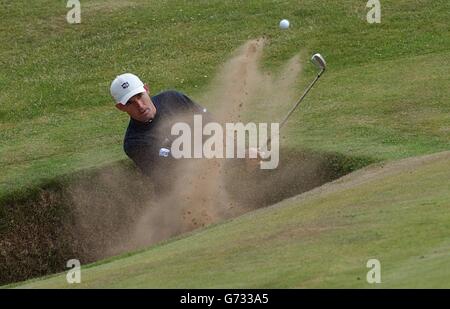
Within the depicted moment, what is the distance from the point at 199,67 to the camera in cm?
2362

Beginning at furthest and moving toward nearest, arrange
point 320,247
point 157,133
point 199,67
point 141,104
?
point 199,67, point 157,133, point 141,104, point 320,247

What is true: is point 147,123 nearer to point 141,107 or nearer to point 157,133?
point 157,133

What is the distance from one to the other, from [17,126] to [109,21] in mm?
7235

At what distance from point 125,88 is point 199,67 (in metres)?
7.96

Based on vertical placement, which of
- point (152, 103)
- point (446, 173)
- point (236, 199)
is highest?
point (152, 103)

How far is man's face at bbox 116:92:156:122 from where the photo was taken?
15758mm

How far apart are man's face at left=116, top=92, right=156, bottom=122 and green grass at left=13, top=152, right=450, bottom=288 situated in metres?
3.21

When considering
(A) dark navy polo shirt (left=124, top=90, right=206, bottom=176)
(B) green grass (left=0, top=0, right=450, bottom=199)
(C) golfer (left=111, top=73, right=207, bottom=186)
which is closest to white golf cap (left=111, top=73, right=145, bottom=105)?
(C) golfer (left=111, top=73, right=207, bottom=186)

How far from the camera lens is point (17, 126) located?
68.2 feet

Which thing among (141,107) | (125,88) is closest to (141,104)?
(141,107)

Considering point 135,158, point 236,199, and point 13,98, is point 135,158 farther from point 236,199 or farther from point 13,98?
point 13,98

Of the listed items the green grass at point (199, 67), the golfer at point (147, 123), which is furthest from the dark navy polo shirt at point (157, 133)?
the green grass at point (199, 67)
